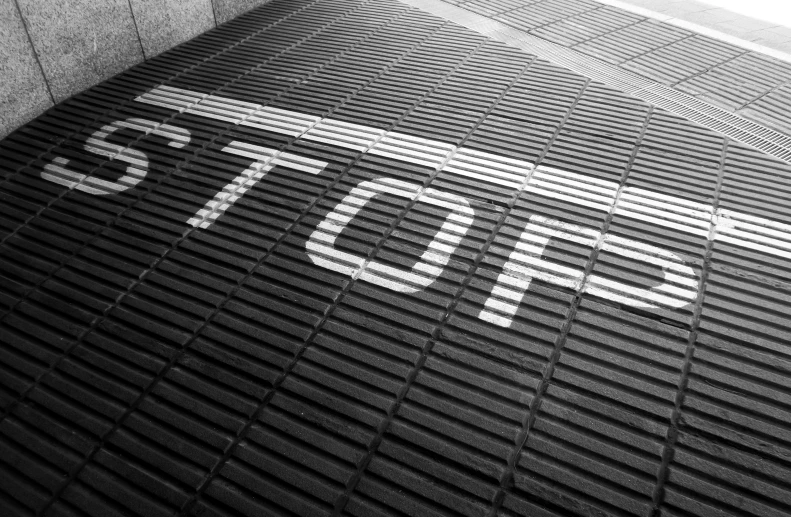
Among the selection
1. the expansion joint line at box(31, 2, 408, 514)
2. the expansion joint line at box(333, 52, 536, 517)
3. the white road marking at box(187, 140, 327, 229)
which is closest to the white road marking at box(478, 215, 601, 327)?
the expansion joint line at box(333, 52, 536, 517)

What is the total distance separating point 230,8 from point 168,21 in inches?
34.9

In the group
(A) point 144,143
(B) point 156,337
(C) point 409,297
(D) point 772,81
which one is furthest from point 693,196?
(A) point 144,143

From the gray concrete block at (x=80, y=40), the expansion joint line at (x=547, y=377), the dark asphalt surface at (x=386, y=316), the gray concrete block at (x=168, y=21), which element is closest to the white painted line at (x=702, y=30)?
the dark asphalt surface at (x=386, y=316)

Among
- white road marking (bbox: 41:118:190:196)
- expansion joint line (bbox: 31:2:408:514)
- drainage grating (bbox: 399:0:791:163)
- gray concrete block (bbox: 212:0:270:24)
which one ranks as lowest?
expansion joint line (bbox: 31:2:408:514)

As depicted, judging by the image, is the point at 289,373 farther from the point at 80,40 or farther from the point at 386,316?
the point at 80,40

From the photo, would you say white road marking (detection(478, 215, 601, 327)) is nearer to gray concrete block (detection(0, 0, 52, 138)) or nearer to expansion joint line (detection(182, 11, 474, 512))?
expansion joint line (detection(182, 11, 474, 512))

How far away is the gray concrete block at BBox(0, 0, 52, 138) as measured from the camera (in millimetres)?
3832

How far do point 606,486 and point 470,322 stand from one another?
3.02 feet

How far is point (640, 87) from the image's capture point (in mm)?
4621

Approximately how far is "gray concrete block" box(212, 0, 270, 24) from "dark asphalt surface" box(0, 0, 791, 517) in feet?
5.63

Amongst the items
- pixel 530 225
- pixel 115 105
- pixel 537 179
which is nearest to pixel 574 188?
pixel 537 179

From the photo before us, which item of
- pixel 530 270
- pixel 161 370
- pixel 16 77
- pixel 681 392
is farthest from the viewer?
pixel 16 77

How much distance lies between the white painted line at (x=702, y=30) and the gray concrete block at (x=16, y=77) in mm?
5744

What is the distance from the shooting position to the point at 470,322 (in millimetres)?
2717
